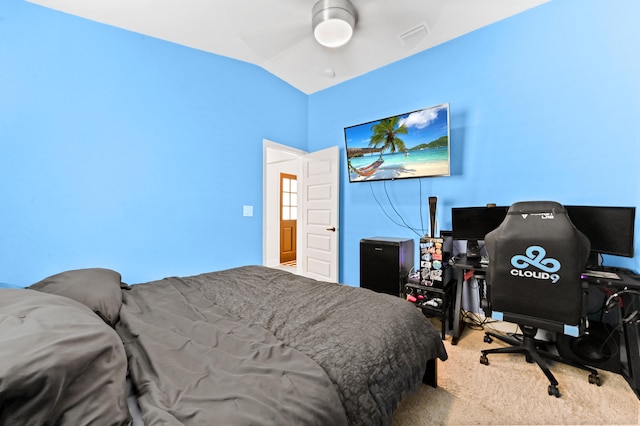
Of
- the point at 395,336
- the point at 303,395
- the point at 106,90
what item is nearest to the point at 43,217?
the point at 106,90

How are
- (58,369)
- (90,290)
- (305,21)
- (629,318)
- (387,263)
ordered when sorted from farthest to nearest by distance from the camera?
(387,263) → (305,21) → (629,318) → (90,290) → (58,369)

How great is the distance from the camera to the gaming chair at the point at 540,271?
1544 mm

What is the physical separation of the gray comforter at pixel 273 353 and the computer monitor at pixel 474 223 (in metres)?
1.31

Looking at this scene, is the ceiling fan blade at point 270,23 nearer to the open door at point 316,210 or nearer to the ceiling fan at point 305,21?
the ceiling fan at point 305,21

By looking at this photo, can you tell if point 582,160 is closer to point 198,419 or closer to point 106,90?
point 198,419

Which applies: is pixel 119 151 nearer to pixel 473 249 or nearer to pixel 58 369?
pixel 58 369

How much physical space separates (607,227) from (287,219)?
5033mm

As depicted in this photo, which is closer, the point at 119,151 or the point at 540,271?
the point at 540,271

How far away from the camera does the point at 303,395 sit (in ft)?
2.53

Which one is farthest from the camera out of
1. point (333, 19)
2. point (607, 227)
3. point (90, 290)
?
point (333, 19)

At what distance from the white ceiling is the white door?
4.25ft

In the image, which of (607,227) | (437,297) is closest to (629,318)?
(607,227)

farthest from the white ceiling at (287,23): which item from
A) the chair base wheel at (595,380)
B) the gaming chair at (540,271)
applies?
the chair base wheel at (595,380)

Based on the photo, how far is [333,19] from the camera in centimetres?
211
